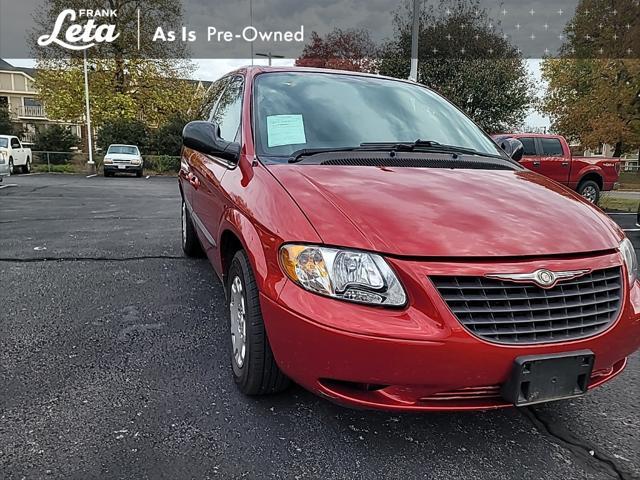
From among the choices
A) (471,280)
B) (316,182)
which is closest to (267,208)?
(316,182)

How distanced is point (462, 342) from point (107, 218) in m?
7.69

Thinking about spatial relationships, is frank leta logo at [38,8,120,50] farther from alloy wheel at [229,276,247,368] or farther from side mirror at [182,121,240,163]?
alloy wheel at [229,276,247,368]

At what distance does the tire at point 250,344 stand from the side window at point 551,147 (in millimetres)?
10875

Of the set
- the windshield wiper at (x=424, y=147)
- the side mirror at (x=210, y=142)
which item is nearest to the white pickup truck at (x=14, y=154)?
the side mirror at (x=210, y=142)

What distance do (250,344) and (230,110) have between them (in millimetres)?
1817

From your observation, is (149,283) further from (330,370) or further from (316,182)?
(330,370)

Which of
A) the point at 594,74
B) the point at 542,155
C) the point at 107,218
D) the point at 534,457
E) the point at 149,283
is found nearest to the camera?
the point at 534,457

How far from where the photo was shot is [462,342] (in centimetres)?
173

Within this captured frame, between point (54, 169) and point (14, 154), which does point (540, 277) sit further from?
point (54, 169)

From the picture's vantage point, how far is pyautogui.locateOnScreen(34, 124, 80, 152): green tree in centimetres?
2669

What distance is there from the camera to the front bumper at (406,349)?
173 centimetres

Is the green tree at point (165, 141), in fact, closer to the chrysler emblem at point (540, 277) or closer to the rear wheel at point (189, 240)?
the rear wheel at point (189, 240)

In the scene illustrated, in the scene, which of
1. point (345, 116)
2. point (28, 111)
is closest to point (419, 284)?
point (345, 116)

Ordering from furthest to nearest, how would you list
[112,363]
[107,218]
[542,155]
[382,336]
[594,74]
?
1. [594,74]
2. [542,155]
3. [107,218]
4. [112,363]
5. [382,336]
